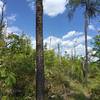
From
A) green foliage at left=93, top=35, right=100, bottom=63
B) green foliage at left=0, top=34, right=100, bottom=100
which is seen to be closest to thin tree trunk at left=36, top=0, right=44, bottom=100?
green foliage at left=0, top=34, right=100, bottom=100

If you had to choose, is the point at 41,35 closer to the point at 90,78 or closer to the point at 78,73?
the point at 78,73

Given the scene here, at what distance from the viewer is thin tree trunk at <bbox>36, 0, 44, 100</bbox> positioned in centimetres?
1556

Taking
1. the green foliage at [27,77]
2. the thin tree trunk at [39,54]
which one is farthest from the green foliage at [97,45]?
the thin tree trunk at [39,54]

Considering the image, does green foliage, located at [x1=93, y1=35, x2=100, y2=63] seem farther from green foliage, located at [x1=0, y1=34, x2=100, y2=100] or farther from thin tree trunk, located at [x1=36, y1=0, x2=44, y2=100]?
thin tree trunk, located at [x1=36, y1=0, x2=44, y2=100]

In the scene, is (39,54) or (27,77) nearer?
(39,54)

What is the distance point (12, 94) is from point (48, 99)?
288 centimetres

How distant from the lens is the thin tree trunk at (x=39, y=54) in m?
15.6

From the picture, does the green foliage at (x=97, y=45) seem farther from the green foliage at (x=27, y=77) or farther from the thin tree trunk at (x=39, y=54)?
the thin tree trunk at (x=39, y=54)

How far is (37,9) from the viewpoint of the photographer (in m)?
16.4

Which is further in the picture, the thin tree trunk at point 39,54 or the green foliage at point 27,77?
the green foliage at point 27,77

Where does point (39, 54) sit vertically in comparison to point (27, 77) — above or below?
above

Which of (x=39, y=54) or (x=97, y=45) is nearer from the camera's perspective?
(x=39, y=54)

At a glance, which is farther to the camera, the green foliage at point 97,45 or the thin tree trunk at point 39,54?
the green foliage at point 97,45

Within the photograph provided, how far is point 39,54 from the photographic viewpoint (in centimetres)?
1595
